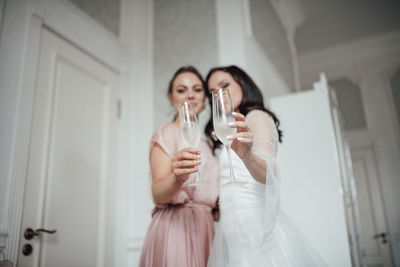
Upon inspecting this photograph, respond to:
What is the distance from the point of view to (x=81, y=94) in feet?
7.04

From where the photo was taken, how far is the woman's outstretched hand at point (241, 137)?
3.19 feet

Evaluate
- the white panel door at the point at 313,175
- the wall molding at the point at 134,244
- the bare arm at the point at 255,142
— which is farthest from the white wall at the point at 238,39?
the wall molding at the point at 134,244

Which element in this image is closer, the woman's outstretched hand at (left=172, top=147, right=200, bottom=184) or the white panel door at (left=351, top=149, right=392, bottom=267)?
the woman's outstretched hand at (left=172, top=147, right=200, bottom=184)

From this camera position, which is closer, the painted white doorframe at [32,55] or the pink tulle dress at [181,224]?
the pink tulle dress at [181,224]

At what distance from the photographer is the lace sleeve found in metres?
1.08

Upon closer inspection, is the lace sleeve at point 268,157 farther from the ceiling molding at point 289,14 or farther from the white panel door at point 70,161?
the ceiling molding at point 289,14

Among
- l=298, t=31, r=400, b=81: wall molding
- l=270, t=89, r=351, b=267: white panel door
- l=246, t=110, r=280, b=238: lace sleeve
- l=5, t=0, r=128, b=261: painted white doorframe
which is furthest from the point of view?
l=298, t=31, r=400, b=81: wall molding

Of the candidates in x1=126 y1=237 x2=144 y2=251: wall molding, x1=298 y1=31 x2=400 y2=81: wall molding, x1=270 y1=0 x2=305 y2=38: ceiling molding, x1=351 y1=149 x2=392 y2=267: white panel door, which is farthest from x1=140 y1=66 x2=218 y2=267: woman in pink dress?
x1=298 y1=31 x2=400 y2=81: wall molding

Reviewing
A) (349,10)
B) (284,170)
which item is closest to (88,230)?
(284,170)

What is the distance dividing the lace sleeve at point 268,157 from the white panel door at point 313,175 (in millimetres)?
868

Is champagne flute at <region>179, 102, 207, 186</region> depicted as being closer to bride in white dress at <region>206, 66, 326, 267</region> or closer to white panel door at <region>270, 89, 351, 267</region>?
bride in white dress at <region>206, 66, 326, 267</region>

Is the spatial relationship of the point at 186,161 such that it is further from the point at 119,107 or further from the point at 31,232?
the point at 119,107

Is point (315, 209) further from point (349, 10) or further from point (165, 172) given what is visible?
point (349, 10)

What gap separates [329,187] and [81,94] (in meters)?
1.59
